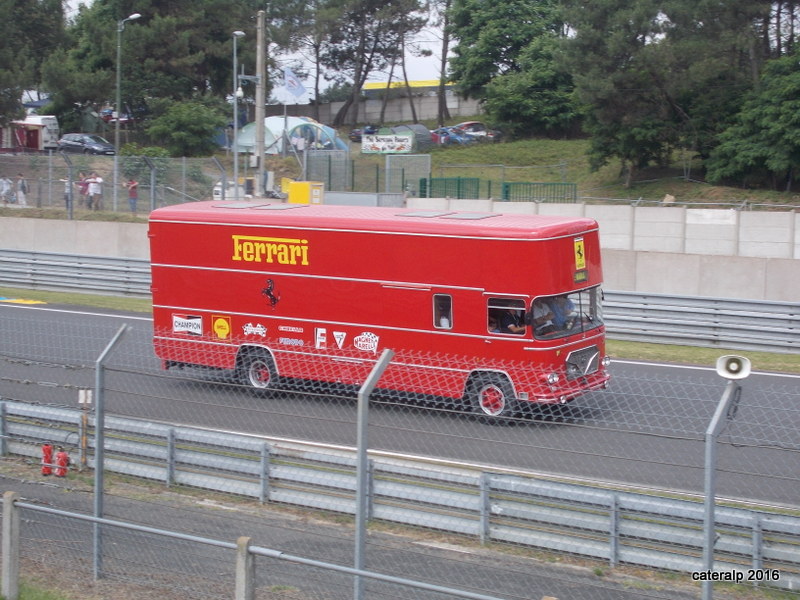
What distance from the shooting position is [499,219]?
13125 millimetres

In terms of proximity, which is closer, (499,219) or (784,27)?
(499,219)

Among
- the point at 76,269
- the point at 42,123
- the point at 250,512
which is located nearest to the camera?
the point at 250,512

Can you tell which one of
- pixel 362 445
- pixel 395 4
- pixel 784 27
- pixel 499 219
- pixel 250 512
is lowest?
pixel 250 512

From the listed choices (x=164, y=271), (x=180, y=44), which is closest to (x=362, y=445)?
(x=164, y=271)

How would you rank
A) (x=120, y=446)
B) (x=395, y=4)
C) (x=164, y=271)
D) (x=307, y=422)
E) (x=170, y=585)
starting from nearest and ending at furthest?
(x=170, y=585)
(x=120, y=446)
(x=307, y=422)
(x=164, y=271)
(x=395, y=4)

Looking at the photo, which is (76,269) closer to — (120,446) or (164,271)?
(164,271)

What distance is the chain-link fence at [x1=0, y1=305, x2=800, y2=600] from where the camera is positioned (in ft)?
22.8

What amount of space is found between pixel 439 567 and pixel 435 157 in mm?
51356

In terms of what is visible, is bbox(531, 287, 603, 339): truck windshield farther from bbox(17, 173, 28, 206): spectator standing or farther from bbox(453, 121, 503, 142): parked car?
bbox(453, 121, 503, 142): parked car

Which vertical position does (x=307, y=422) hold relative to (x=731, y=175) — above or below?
below

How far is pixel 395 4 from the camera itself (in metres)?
72.0

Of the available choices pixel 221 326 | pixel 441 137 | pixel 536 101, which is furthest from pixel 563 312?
pixel 441 137

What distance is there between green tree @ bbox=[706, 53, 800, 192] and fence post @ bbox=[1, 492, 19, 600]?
39721mm

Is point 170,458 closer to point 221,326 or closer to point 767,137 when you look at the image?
point 221,326
